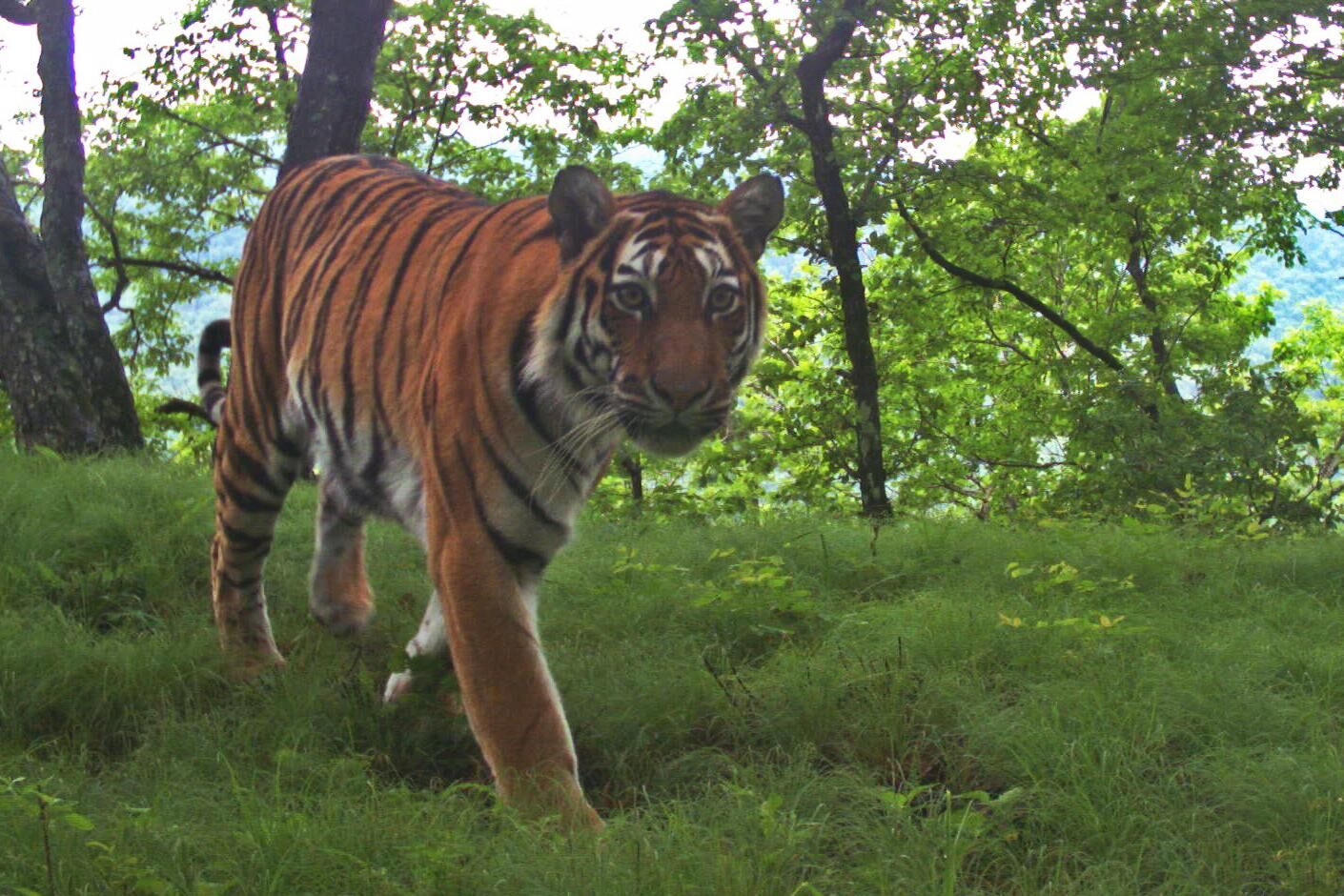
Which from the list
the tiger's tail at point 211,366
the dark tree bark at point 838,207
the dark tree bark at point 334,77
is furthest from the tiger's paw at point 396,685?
the dark tree bark at point 838,207

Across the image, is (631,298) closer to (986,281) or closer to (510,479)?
(510,479)

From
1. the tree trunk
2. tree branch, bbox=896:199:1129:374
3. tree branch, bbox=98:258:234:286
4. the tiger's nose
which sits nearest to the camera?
the tiger's nose

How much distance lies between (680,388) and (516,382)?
551mm

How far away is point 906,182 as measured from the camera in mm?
12828

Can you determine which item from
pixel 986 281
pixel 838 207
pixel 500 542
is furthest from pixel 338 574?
pixel 986 281

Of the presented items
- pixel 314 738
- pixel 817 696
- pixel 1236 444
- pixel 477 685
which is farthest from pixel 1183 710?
pixel 1236 444

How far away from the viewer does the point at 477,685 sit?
3410 mm

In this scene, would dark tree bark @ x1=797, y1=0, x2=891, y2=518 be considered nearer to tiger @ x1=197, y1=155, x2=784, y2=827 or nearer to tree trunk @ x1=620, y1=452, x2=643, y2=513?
tree trunk @ x1=620, y1=452, x2=643, y2=513

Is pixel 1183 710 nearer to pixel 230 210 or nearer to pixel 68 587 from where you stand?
pixel 68 587

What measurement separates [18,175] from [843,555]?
675 inches

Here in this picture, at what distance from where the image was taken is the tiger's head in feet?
10.8

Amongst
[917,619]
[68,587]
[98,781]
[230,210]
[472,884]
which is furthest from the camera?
[230,210]

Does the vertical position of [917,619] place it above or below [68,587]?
above

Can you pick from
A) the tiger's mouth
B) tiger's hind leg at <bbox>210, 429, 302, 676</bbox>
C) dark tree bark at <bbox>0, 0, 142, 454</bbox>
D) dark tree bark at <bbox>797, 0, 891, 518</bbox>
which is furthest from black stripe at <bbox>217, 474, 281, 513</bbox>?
dark tree bark at <bbox>797, 0, 891, 518</bbox>
